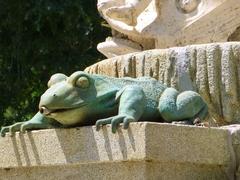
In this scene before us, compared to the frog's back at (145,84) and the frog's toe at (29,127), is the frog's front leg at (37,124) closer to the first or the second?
the frog's toe at (29,127)

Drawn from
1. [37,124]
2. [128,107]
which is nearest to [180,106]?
[128,107]

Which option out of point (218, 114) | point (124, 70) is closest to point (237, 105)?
point (218, 114)

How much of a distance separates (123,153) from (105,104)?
1.46 ft

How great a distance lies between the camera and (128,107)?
5.32 meters

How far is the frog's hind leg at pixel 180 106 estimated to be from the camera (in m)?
5.57

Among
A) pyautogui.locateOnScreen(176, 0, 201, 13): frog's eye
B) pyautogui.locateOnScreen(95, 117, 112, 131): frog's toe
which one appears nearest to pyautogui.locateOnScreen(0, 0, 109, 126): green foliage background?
pyautogui.locateOnScreen(176, 0, 201, 13): frog's eye

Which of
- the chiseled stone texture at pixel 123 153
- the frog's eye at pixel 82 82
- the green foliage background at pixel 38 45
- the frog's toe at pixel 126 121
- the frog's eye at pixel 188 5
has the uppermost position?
the frog's eye at pixel 82 82

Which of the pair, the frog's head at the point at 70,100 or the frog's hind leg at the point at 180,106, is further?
the frog's hind leg at the point at 180,106

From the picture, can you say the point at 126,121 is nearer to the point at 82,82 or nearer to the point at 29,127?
the point at 82,82

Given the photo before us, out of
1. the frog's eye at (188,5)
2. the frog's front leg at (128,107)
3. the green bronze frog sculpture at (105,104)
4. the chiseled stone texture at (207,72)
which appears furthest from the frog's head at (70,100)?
the frog's eye at (188,5)

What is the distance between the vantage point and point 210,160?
17.7 feet

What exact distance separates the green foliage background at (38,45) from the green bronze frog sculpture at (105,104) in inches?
339

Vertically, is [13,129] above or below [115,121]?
below

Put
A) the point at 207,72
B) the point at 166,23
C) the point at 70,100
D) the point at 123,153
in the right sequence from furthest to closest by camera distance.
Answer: the point at 166,23 → the point at 207,72 → the point at 70,100 → the point at 123,153
